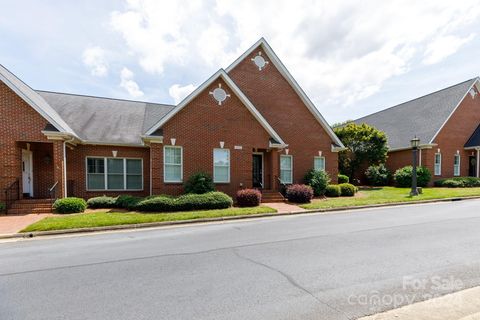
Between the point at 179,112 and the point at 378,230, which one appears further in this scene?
the point at 179,112

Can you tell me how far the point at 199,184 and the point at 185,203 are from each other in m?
2.06

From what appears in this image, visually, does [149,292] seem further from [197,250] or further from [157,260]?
[197,250]

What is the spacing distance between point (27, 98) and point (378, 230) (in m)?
16.0

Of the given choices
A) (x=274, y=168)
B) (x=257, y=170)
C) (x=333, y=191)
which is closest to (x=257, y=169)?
(x=257, y=170)

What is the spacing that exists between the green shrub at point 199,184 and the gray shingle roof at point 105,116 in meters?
4.59

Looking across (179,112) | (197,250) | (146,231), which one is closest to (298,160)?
(179,112)

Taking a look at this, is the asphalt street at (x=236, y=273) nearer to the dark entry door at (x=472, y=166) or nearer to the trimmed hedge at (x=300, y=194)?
the trimmed hedge at (x=300, y=194)

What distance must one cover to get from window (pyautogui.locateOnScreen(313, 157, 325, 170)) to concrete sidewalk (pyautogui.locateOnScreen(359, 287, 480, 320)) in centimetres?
1700

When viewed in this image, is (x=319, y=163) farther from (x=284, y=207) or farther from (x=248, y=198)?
(x=248, y=198)

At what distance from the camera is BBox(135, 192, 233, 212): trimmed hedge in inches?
502

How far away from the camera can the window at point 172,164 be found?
1533cm

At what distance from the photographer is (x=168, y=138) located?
15.2 meters

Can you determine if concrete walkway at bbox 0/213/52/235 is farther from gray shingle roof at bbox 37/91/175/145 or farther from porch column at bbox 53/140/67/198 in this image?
gray shingle roof at bbox 37/91/175/145

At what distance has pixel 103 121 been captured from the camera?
59.8 ft
